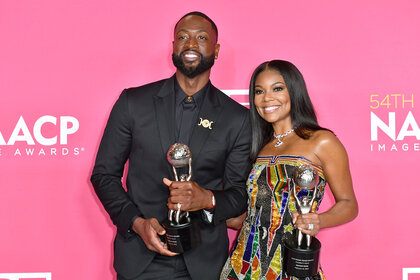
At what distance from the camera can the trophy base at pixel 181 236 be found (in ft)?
5.03

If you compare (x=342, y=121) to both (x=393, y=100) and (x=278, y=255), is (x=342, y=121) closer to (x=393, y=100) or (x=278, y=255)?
(x=393, y=100)

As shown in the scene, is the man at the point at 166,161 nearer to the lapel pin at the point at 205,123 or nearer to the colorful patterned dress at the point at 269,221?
the lapel pin at the point at 205,123

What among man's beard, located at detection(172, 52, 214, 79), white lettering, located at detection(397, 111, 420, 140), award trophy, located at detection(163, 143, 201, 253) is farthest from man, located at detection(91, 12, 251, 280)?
white lettering, located at detection(397, 111, 420, 140)

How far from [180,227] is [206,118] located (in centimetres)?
58

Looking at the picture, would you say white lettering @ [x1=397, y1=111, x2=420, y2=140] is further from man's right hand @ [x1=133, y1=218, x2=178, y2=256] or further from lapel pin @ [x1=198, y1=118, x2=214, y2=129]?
man's right hand @ [x1=133, y1=218, x2=178, y2=256]

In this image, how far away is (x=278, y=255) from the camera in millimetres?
1773

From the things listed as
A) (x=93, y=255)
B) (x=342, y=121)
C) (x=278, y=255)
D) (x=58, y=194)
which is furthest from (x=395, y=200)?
(x=58, y=194)

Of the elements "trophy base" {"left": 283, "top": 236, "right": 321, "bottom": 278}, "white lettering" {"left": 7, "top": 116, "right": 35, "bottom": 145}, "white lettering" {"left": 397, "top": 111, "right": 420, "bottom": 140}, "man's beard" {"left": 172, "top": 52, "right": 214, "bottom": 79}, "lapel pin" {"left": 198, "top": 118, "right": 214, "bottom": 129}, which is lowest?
"trophy base" {"left": 283, "top": 236, "right": 321, "bottom": 278}

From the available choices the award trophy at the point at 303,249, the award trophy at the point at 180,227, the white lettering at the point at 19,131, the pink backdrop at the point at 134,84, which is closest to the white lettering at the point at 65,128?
the pink backdrop at the point at 134,84

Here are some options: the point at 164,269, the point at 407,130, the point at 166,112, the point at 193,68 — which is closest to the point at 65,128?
the point at 166,112

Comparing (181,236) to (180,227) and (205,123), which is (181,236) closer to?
(180,227)

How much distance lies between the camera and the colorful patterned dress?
1.78 metres

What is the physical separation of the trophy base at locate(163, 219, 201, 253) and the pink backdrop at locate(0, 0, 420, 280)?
→ 1.06 metres

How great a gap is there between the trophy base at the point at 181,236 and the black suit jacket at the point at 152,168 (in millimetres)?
250
